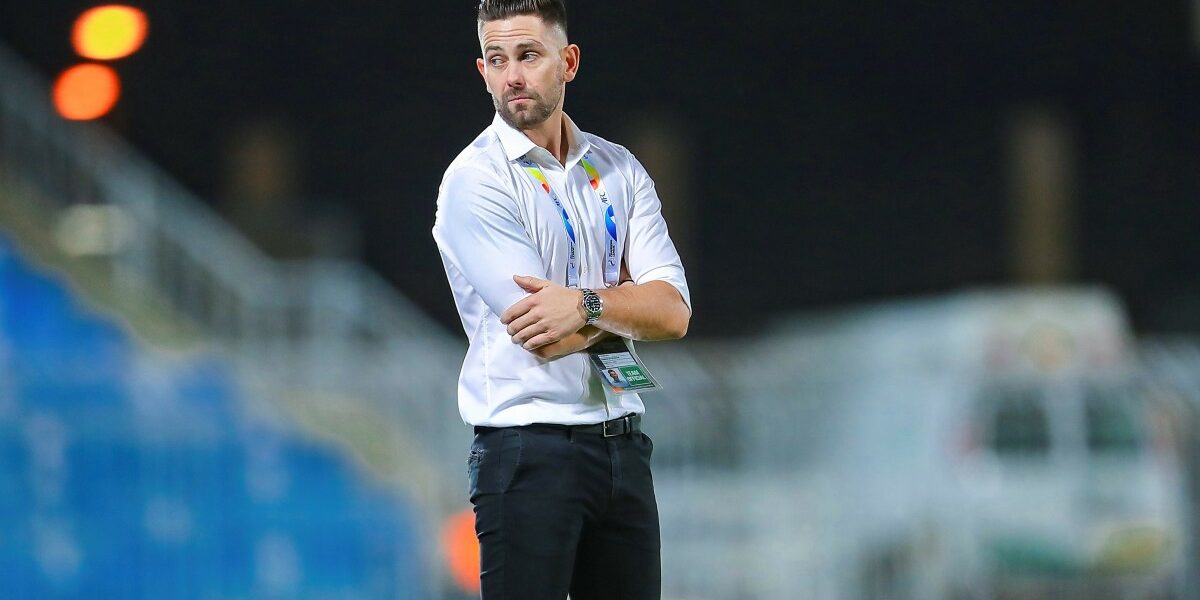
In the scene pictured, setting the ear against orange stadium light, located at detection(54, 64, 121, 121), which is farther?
orange stadium light, located at detection(54, 64, 121, 121)

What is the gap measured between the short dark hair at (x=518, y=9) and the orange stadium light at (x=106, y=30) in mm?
7308

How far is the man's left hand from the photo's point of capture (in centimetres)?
246

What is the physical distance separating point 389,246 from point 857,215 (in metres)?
→ 4.99

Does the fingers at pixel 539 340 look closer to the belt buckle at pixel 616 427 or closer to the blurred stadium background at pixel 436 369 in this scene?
the belt buckle at pixel 616 427

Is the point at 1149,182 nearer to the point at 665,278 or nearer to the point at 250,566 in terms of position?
the point at 250,566

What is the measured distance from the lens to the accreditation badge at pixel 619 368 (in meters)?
2.52

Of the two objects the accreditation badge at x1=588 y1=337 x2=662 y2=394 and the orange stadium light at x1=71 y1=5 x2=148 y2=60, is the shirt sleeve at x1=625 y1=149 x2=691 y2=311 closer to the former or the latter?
the accreditation badge at x1=588 y1=337 x2=662 y2=394

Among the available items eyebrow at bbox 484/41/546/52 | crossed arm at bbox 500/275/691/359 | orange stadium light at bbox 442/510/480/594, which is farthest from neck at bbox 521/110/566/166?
orange stadium light at bbox 442/510/480/594

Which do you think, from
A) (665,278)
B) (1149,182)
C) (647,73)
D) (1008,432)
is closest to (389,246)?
(647,73)

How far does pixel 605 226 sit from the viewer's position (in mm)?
2732

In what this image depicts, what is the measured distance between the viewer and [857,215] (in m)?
17.4

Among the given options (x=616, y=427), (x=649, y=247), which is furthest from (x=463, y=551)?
(x=616, y=427)

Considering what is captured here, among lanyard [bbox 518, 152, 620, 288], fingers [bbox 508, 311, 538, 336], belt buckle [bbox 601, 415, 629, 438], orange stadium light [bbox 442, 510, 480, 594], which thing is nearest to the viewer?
fingers [bbox 508, 311, 538, 336]

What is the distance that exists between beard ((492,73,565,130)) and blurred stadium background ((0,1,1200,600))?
2.38 meters
